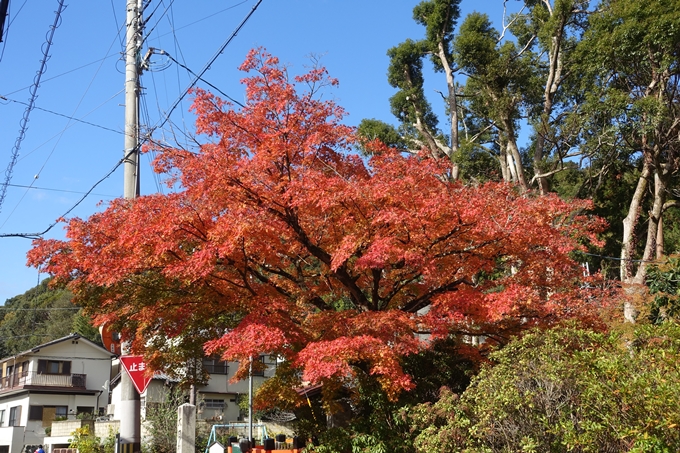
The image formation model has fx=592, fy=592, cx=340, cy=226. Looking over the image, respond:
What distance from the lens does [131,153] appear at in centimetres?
1343

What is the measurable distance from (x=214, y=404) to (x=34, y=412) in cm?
1214

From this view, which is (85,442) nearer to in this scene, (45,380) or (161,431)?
A: (161,431)

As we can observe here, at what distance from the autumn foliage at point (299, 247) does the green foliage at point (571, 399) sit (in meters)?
1.32

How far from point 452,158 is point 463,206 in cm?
1492

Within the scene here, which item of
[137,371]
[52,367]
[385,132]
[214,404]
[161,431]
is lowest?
[161,431]

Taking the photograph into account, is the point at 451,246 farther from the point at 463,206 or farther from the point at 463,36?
the point at 463,36

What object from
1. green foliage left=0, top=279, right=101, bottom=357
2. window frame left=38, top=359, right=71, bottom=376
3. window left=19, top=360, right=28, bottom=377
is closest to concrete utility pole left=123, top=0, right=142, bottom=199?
window frame left=38, top=359, right=71, bottom=376

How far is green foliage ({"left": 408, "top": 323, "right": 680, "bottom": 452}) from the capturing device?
6902 mm

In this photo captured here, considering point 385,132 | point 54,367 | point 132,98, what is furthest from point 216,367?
point 132,98

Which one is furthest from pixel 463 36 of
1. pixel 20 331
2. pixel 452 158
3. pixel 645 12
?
pixel 20 331

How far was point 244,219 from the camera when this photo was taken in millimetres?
10750

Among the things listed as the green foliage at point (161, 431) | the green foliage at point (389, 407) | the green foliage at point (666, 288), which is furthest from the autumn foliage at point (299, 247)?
the green foliage at point (161, 431)

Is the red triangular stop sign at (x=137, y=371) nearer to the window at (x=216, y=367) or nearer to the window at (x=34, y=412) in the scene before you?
the window at (x=216, y=367)

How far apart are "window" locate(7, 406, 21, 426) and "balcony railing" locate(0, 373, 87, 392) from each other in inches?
56.5
